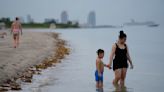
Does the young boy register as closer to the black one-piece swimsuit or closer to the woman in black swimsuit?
the woman in black swimsuit

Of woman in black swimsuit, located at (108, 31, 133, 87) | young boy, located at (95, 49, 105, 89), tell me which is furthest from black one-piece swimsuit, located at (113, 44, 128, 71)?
young boy, located at (95, 49, 105, 89)

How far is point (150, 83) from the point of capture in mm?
15438

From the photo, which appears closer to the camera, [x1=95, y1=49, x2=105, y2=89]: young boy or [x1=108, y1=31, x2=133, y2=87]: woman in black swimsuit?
[x1=95, y1=49, x2=105, y2=89]: young boy

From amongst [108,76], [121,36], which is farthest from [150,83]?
[121,36]

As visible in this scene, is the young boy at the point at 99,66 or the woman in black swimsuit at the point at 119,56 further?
the woman in black swimsuit at the point at 119,56

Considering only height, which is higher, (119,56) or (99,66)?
(119,56)

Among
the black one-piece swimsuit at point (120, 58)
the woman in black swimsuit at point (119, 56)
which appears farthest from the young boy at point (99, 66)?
the black one-piece swimsuit at point (120, 58)

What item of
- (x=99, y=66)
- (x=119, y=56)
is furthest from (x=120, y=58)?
(x=99, y=66)

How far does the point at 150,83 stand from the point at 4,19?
129m

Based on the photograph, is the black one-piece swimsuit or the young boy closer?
the young boy

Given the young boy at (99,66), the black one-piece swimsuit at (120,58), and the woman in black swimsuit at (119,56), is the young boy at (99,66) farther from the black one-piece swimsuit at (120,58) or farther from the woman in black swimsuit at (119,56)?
the black one-piece swimsuit at (120,58)

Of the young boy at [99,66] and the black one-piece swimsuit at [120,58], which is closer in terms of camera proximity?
the young boy at [99,66]

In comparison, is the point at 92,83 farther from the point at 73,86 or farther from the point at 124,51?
the point at 124,51

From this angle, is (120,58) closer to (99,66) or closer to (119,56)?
(119,56)
